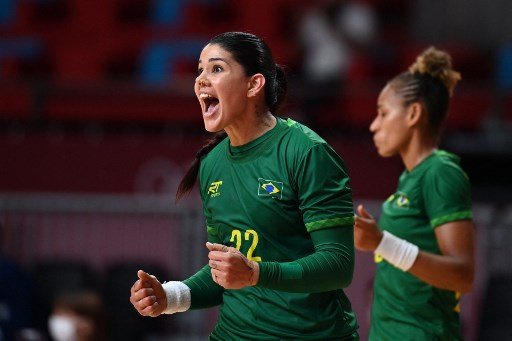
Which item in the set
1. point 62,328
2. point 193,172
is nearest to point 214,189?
point 193,172

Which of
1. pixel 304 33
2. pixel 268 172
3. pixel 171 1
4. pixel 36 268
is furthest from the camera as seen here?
pixel 171 1

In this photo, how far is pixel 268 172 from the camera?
3705 mm

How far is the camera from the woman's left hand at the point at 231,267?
3.24m

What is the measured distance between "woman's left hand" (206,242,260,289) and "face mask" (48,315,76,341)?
4251 mm

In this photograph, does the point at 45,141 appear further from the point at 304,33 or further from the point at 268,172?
the point at 268,172

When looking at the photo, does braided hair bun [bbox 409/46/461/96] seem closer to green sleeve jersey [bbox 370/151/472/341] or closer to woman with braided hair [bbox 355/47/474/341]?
woman with braided hair [bbox 355/47/474/341]

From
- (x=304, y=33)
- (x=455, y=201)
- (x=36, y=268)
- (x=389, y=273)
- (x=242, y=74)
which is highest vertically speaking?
(x=304, y=33)

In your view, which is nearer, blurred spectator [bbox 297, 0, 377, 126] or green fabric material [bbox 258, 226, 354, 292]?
green fabric material [bbox 258, 226, 354, 292]

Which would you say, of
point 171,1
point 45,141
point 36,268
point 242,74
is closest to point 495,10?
point 171,1

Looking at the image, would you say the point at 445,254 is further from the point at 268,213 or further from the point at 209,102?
the point at 209,102

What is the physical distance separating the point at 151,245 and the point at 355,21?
14.1 feet

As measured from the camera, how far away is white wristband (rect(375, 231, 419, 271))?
4.49 meters

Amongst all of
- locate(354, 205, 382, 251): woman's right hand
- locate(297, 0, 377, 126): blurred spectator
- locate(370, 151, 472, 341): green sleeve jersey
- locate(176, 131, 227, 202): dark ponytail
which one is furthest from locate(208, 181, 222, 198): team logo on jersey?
locate(297, 0, 377, 126): blurred spectator

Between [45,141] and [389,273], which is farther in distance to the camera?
[45,141]
